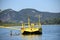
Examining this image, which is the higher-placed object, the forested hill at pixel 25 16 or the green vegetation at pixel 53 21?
the forested hill at pixel 25 16

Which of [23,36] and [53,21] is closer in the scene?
[53,21]

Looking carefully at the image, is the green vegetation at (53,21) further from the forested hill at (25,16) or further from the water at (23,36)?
the water at (23,36)

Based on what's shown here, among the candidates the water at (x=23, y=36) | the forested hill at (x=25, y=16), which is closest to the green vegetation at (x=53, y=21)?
the forested hill at (x=25, y=16)

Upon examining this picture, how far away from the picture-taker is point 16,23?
62.1 feet

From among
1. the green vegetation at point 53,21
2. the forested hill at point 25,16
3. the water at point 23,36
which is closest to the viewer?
the water at point 23,36

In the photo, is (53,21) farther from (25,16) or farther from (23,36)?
(23,36)

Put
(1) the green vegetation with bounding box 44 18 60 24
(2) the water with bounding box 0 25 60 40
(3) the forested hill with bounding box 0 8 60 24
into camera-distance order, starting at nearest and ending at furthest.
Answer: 1. (2) the water with bounding box 0 25 60 40
2. (3) the forested hill with bounding box 0 8 60 24
3. (1) the green vegetation with bounding box 44 18 60 24

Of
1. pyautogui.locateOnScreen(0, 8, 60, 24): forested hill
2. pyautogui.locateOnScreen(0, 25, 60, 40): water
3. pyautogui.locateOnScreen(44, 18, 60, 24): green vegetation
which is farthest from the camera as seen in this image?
pyautogui.locateOnScreen(44, 18, 60, 24): green vegetation

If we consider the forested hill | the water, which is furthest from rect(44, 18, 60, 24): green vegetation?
the water

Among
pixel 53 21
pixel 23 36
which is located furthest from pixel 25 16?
pixel 53 21

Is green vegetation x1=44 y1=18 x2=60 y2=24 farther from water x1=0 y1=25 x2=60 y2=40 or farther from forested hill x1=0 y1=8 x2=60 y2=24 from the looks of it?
water x1=0 y1=25 x2=60 y2=40

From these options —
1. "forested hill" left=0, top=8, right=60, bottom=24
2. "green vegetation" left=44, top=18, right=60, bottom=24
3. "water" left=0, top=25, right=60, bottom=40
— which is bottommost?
"water" left=0, top=25, right=60, bottom=40

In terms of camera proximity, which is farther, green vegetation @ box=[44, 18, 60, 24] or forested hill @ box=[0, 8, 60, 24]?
green vegetation @ box=[44, 18, 60, 24]

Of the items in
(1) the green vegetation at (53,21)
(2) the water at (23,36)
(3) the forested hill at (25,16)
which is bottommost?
(2) the water at (23,36)
